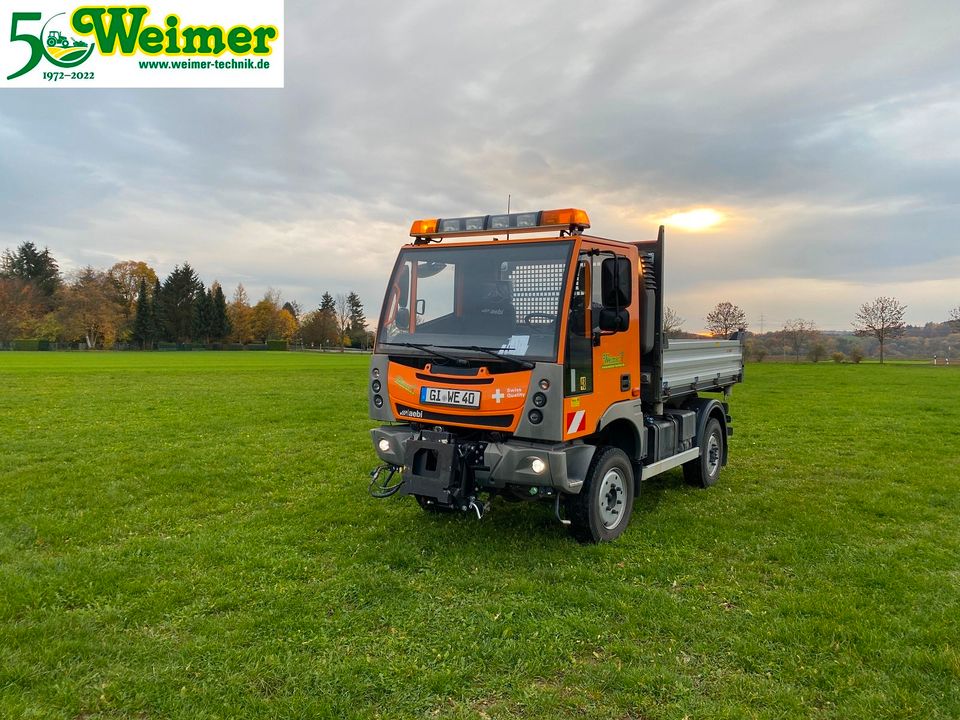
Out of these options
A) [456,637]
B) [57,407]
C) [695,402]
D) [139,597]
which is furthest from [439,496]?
[57,407]

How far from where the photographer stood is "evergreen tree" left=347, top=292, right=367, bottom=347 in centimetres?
9838

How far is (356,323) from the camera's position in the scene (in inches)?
4343

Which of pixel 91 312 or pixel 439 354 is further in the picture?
pixel 91 312

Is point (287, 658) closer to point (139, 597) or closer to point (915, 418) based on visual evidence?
point (139, 597)

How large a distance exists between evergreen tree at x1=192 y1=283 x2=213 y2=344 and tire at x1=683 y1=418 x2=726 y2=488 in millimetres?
99135

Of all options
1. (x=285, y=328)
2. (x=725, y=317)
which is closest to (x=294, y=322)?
(x=285, y=328)

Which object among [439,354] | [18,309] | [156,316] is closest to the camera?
[439,354]

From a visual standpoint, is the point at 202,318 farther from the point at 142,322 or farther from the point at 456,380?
the point at 456,380

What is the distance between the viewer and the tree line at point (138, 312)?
75.1 metres

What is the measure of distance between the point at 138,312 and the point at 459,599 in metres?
94.4

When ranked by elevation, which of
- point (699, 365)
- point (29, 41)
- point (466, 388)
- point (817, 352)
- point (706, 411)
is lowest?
point (706, 411)

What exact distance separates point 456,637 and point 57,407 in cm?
1606

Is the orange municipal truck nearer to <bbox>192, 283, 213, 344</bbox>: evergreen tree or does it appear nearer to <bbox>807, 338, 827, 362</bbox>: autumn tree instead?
<bbox>807, 338, 827, 362</bbox>: autumn tree

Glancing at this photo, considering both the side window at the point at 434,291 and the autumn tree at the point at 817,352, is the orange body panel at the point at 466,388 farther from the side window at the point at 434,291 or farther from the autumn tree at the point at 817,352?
the autumn tree at the point at 817,352
